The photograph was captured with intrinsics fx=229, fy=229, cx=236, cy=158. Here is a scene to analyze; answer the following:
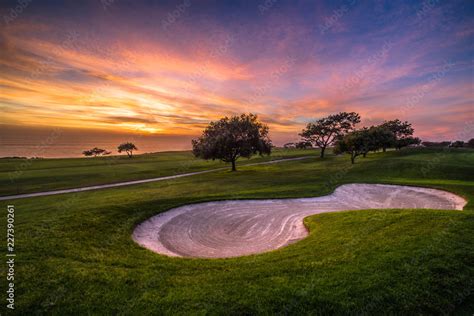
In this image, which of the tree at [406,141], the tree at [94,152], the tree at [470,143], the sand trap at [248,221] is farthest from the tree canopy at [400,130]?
the tree at [94,152]

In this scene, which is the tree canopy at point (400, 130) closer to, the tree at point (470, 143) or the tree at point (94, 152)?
the tree at point (470, 143)

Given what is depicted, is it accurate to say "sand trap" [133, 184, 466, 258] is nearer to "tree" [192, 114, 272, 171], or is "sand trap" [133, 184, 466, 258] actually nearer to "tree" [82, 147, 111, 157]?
"tree" [192, 114, 272, 171]

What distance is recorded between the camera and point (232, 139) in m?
44.0

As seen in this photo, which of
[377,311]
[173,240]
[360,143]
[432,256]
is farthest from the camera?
[360,143]

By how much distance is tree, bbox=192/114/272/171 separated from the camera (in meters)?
43.9

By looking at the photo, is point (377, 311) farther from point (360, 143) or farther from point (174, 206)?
point (360, 143)

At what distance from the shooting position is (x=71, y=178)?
40.2 m

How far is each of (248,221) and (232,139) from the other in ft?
95.9

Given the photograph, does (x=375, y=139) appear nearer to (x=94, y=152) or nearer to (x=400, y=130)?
(x=400, y=130)

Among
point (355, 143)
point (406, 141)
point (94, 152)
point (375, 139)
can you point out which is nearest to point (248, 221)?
point (355, 143)

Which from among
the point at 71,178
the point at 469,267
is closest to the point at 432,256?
the point at 469,267

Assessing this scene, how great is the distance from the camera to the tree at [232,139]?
43903mm

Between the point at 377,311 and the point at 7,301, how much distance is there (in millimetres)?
9815

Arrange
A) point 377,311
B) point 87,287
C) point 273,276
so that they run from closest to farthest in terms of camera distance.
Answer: point 377,311 < point 87,287 < point 273,276
